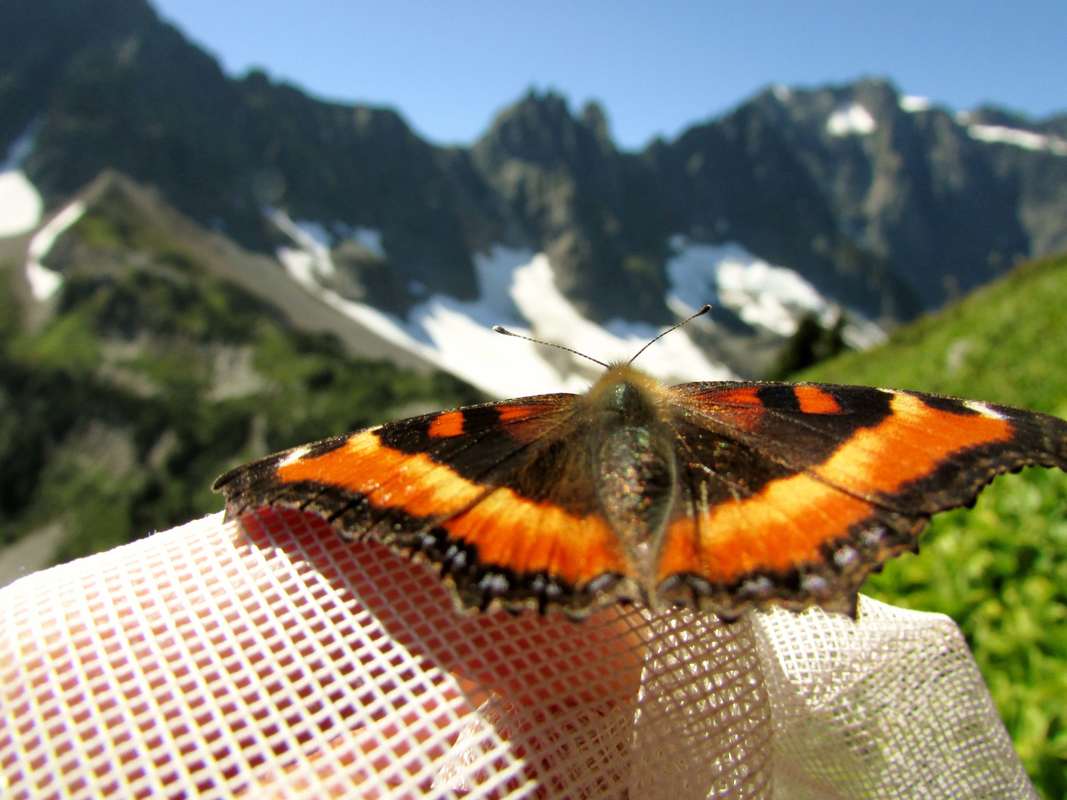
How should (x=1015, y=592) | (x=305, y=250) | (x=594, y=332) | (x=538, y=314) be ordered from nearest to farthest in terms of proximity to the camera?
(x=1015, y=592) < (x=305, y=250) < (x=594, y=332) < (x=538, y=314)

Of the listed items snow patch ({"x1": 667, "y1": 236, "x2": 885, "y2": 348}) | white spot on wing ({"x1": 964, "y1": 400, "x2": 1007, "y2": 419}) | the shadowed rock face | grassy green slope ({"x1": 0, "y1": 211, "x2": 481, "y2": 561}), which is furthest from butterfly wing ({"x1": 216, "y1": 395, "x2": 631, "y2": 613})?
snow patch ({"x1": 667, "y1": 236, "x2": 885, "y2": 348})

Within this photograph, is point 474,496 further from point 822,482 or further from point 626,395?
point 822,482

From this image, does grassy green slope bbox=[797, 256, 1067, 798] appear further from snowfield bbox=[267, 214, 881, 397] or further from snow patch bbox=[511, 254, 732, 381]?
snow patch bbox=[511, 254, 732, 381]

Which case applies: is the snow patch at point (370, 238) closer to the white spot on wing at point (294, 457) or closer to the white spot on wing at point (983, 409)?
the white spot on wing at point (294, 457)

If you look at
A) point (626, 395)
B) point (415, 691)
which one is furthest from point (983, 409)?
point (415, 691)

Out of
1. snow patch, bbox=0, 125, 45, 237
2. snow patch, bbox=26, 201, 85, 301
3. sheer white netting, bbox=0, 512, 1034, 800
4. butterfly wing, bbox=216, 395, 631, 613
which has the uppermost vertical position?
snow patch, bbox=0, 125, 45, 237

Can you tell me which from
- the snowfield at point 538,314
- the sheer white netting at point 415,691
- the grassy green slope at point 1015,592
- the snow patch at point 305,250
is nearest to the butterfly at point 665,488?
the sheer white netting at point 415,691
